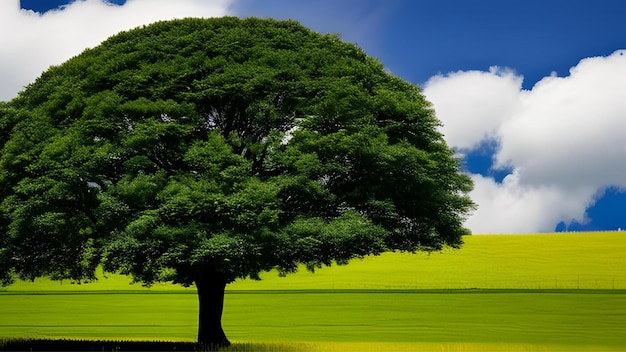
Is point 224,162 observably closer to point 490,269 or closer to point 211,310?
point 211,310

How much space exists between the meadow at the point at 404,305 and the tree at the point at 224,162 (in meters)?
8.07

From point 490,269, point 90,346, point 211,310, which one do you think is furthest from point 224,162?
point 490,269

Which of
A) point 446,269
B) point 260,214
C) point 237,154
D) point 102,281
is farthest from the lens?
point 102,281

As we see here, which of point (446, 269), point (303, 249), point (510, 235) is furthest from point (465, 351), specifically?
point (510, 235)

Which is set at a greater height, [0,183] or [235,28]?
[235,28]

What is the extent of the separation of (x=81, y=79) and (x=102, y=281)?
7982 cm

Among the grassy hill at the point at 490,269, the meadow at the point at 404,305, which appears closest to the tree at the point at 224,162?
the meadow at the point at 404,305

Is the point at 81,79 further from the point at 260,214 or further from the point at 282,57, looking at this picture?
the point at 260,214

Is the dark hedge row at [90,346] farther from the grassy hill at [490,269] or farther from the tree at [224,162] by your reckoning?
the grassy hill at [490,269]

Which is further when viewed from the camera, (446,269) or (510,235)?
(510,235)

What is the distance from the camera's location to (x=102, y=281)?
10569cm

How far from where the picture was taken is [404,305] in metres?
64.6

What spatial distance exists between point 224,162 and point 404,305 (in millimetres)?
41619

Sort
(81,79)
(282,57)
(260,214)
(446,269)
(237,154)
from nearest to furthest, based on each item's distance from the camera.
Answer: (260,214) < (237,154) < (282,57) < (81,79) < (446,269)
